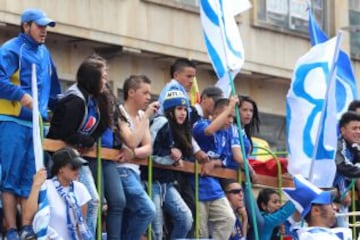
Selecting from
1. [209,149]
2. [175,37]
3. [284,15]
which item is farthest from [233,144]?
[284,15]

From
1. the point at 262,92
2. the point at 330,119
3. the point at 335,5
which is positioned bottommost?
the point at 330,119

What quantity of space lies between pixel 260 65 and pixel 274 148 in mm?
1628

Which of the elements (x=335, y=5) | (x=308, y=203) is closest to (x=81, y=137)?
(x=308, y=203)

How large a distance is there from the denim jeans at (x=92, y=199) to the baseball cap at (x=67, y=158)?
1.36 ft

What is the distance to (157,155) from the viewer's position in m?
14.2

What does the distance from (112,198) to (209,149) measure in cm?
190

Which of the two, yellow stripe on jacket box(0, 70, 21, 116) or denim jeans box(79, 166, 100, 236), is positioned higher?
yellow stripe on jacket box(0, 70, 21, 116)

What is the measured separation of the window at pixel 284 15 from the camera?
28.0 m

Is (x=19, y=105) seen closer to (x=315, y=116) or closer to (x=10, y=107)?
(x=10, y=107)

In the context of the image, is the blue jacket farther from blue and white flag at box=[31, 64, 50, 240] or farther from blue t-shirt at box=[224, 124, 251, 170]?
blue t-shirt at box=[224, 124, 251, 170]

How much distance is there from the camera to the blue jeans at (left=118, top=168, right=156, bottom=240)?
A: 1356cm

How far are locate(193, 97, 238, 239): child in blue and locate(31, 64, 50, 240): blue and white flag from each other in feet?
8.50

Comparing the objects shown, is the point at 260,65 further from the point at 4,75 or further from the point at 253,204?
the point at 4,75

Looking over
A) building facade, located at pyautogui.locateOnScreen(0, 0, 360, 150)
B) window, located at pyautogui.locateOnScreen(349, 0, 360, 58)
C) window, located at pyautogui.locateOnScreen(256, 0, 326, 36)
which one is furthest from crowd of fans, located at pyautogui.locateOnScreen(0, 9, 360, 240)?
window, located at pyautogui.locateOnScreen(349, 0, 360, 58)
